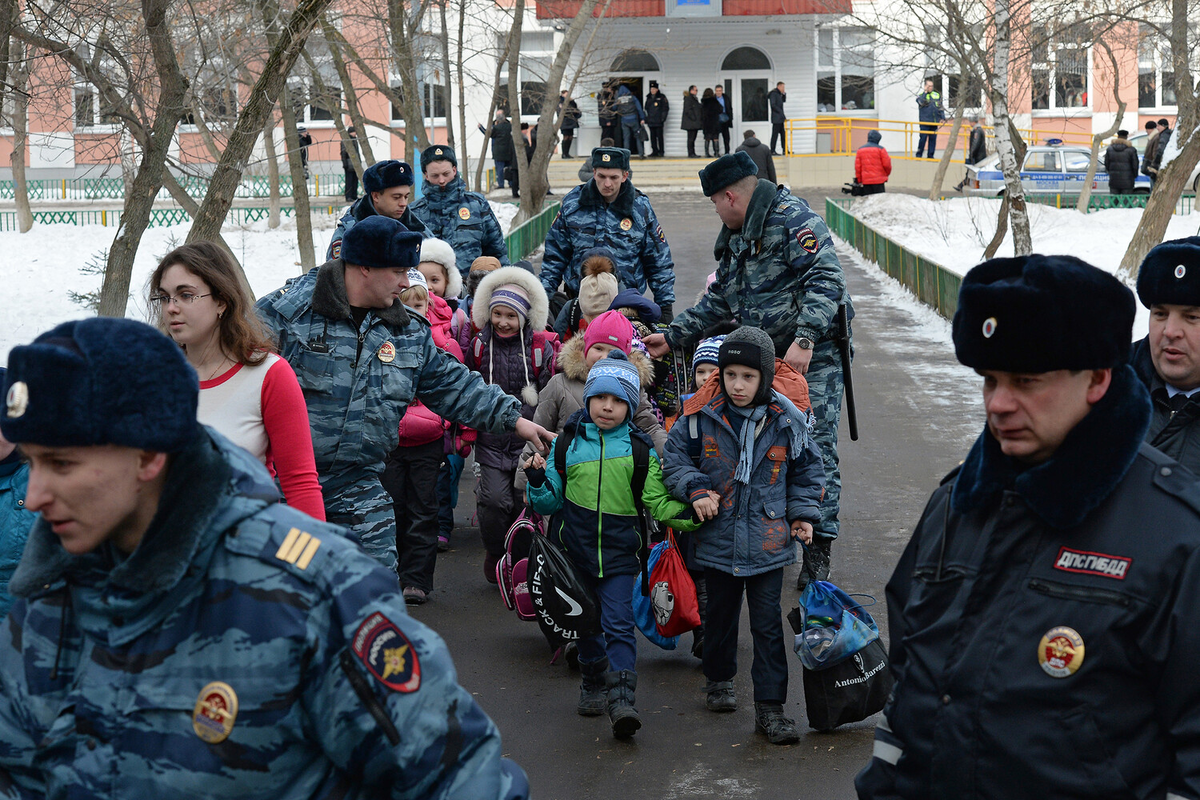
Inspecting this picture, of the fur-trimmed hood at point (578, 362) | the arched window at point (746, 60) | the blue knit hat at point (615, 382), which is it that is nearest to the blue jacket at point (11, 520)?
the blue knit hat at point (615, 382)

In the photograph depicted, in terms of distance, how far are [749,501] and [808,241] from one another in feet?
5.78

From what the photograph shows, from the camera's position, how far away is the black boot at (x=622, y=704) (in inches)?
199

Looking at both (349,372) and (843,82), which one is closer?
(349,372)

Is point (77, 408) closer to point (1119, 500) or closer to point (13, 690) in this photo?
point (13, 690)

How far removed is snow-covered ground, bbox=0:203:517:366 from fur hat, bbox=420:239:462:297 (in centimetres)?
1115

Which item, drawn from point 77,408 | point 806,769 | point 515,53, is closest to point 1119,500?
point 77,408

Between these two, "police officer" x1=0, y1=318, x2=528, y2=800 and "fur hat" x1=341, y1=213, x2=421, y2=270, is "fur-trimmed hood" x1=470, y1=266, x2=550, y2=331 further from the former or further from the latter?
"police officer" x1=0, y1=318, x2=528, y2=800

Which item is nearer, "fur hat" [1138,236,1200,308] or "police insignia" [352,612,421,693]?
"police insignia" [352,612,421,693]

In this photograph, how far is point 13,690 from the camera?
6.59 ft

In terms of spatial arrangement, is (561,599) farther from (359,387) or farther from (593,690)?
(359,387)

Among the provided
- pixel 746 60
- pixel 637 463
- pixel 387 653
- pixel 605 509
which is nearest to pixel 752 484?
pixel 637 463

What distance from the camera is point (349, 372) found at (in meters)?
4.49

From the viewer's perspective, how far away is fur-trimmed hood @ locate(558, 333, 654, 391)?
659cm

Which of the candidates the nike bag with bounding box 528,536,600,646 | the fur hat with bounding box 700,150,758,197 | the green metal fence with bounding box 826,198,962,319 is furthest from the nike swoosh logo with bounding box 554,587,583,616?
the green metal fence with bounding box 826,198,962,319
